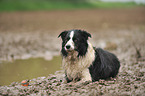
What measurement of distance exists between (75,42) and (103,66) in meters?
1.39

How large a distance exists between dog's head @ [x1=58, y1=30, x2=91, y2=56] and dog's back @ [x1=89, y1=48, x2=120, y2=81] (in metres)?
0.64

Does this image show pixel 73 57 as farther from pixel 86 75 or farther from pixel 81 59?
pixel 86 75

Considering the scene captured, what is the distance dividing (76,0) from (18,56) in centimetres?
4128

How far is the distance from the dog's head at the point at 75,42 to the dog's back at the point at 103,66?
64 centimetres

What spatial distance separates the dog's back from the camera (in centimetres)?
597

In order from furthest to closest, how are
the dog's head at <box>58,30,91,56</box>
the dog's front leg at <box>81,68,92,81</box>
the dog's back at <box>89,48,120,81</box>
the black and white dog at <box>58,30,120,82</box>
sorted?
the dog's back at <box>89,48,120,81</box>
the dog's front leg at <box>81,68,92,81</box>
the black and white dog at <box>58,30,120,82</box>
the dog's head at <box>58,30,91,56</box>

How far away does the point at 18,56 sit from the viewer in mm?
10586

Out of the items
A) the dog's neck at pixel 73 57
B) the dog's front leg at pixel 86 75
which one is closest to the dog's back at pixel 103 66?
the dog's front leg at pixel 86 75

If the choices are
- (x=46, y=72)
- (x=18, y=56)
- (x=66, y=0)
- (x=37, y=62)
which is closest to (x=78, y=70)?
(x=46, y=72)

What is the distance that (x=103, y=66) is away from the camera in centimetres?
621

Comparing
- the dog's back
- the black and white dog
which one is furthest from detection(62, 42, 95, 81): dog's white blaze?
the dog's back

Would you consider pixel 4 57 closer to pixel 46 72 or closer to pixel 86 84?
pixel 46 72

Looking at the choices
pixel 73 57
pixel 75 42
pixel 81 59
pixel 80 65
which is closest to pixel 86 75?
pixel 80 65

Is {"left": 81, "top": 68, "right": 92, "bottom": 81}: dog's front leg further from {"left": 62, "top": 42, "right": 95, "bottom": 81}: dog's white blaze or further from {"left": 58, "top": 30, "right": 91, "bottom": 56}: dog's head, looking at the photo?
{"left": 58, "top": 30, "right": 91, "bottom": 56}: dog's head
